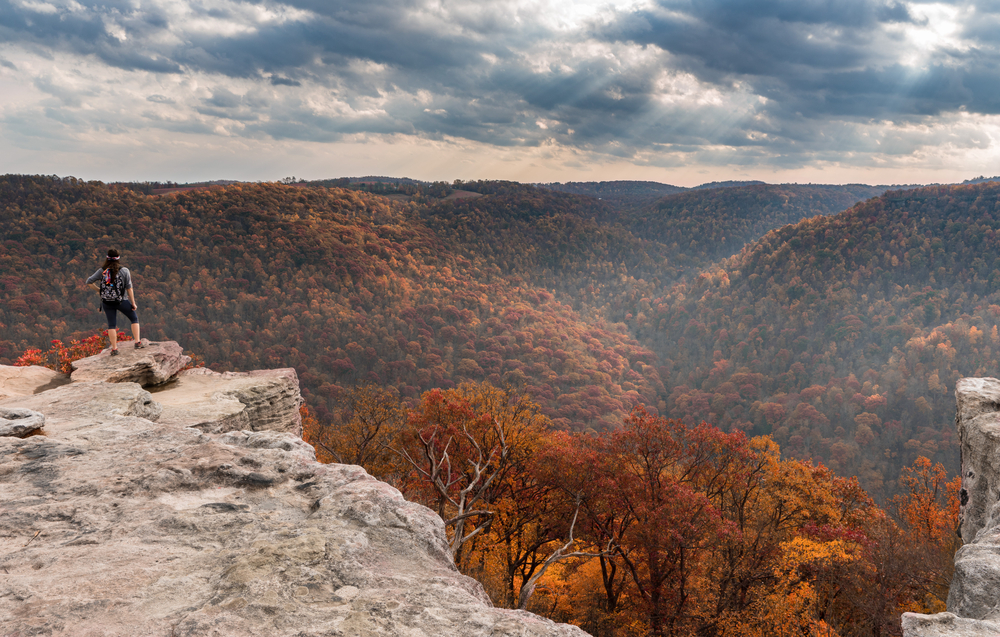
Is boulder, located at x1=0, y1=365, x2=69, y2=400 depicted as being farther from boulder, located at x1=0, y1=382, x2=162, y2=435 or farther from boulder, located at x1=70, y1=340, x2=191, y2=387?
boulder, located at x1=0, y1=382, x2=162, y2=435

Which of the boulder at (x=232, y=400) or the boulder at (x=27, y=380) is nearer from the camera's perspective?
the boulder at (x=27, y=380)

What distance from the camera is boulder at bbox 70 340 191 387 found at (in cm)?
1339

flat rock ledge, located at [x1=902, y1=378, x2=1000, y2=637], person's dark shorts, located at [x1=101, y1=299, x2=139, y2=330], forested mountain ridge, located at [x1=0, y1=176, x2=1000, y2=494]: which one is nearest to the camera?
flat rock ledge, located at [x1=902, y1=378, x2=1000, y2=637]

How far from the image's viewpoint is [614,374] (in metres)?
141

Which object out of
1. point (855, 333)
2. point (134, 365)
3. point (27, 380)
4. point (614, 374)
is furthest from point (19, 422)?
point (855, 333)

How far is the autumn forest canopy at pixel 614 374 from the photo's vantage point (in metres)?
20.2

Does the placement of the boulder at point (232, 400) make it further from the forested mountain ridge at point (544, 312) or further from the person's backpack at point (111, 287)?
the forested mountain ridge at point (544, 312)

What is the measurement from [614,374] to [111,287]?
136 meters

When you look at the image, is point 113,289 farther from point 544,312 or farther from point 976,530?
point 544,312

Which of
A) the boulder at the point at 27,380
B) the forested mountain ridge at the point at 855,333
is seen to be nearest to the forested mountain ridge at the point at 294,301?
the forested mountain ridge at the point at 855,333

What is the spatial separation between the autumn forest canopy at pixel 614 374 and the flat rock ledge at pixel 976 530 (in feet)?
19.7

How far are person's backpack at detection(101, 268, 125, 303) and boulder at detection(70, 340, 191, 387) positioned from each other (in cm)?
189

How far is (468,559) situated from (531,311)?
148912 mm

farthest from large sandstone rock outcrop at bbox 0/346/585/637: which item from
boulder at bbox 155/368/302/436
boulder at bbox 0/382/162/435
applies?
boulder at bbox 155/368/302/436
